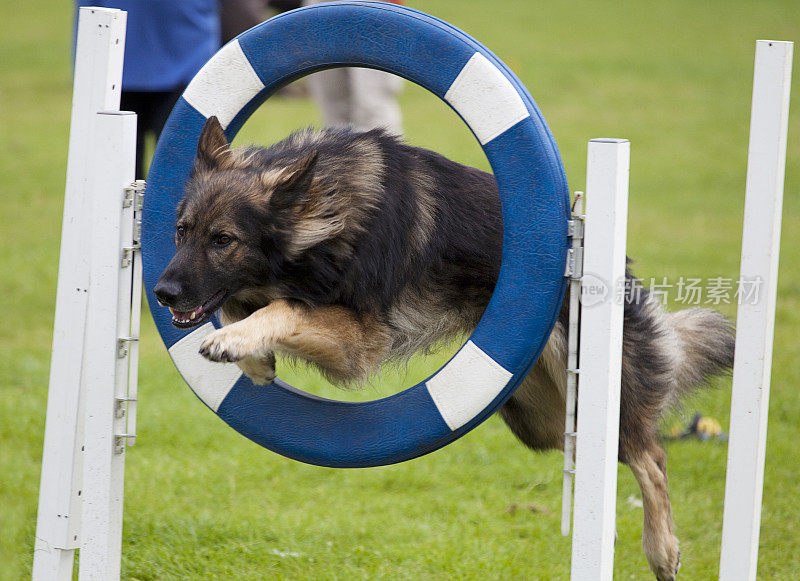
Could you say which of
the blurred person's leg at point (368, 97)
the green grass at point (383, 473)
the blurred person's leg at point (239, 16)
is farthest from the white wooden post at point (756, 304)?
the blurred person's leg at point (239, 16)

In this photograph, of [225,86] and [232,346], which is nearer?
[232,346]

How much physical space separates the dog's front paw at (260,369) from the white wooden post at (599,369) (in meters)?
0.95

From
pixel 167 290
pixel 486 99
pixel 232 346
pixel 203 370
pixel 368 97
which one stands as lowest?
pixel 203 370

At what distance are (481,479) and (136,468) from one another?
1.65 metres

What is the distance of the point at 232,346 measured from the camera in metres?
2.57

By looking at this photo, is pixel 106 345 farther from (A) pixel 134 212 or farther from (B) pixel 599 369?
(B) pixel 599 369

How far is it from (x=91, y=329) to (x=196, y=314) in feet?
1.19

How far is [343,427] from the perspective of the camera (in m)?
2.71

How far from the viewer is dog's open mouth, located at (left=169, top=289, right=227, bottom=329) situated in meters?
2.67

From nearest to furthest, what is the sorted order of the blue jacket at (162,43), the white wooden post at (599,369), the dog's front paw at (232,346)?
the white wooden post at (599,369), the dog's front paw at (232,346), the blue jacket at (162,43)

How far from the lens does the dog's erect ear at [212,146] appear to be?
9.24ft

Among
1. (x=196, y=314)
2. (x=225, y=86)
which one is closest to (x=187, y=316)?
→ (x=196, y=314)

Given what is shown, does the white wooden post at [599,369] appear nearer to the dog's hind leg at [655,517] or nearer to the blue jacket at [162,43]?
the dog's hind leg at [655,517]

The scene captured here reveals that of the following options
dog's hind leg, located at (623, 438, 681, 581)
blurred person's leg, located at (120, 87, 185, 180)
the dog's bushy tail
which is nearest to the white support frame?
dog's hind leg, located at (623, 438, 681, 581)
